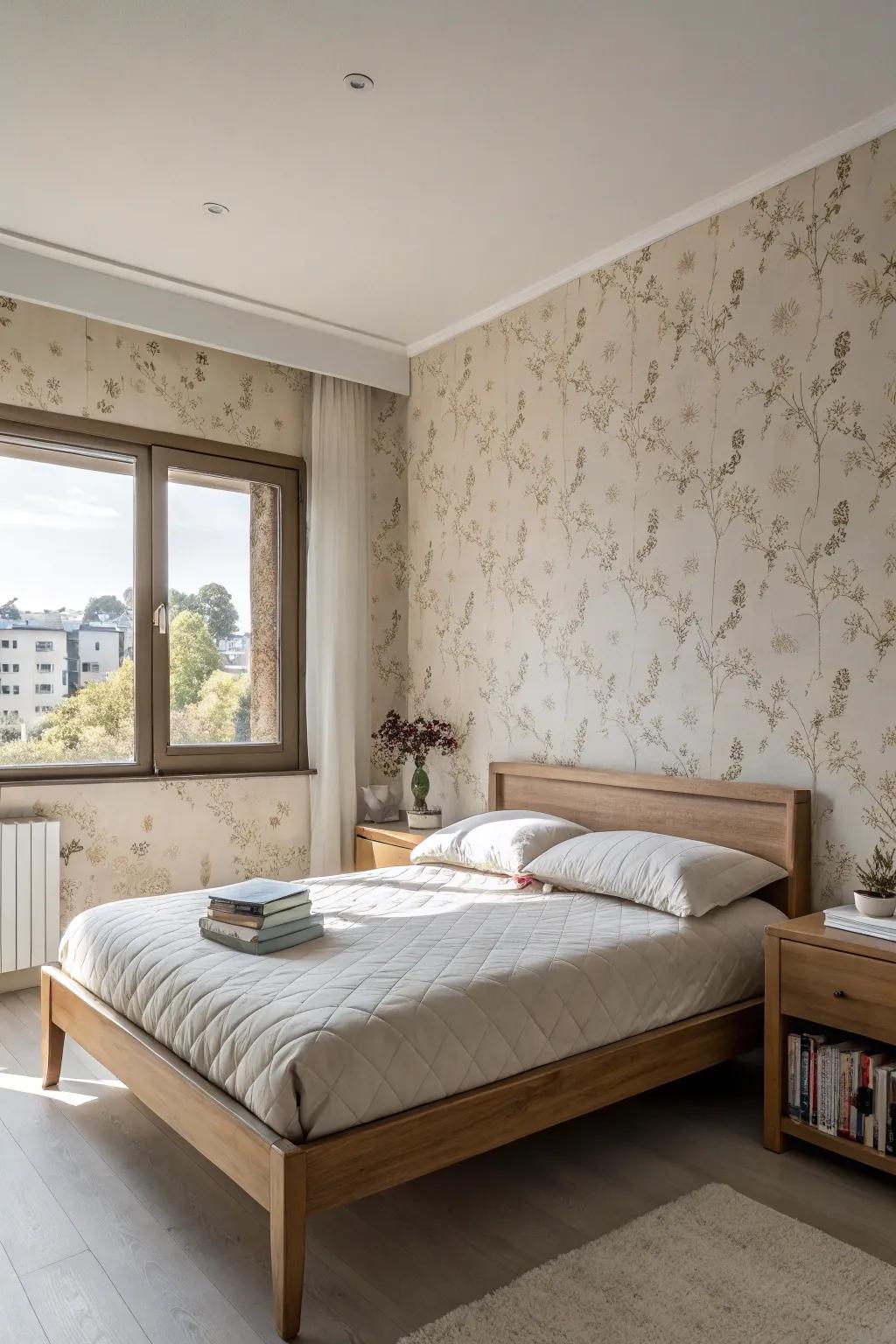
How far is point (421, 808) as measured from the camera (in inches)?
169

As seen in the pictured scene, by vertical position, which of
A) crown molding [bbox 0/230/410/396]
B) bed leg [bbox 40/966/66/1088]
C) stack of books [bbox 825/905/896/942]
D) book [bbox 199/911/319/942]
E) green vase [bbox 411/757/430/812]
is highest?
crown molding [bbox 0/230/410/396]

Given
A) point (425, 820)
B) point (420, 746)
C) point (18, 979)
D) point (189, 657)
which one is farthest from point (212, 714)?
point (18, 979)

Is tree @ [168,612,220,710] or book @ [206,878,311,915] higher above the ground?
tree @ [168,612,220,710]

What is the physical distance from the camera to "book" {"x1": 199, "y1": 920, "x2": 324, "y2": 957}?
7.74 ft

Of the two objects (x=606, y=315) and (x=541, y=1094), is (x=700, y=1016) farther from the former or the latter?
(x=606, y=315)

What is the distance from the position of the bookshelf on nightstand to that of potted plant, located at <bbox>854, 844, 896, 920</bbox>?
188 centimetres

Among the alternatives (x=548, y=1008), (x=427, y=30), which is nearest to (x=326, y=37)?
(x=427, y=30)

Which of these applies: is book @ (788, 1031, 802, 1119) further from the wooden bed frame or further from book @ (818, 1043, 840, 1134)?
the wooden bed frame

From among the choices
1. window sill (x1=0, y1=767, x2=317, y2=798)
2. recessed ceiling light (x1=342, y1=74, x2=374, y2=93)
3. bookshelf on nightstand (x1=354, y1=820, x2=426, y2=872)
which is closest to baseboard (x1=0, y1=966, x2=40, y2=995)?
window sill (x1=0, y1=767, x2=317, y2=798)

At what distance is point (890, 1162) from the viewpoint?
7.25ft

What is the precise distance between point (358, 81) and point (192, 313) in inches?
61.6

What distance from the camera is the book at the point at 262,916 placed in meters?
2.38

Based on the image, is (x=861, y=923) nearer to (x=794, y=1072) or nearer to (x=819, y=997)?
(x=819, y=997)

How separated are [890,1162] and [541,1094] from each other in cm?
84
